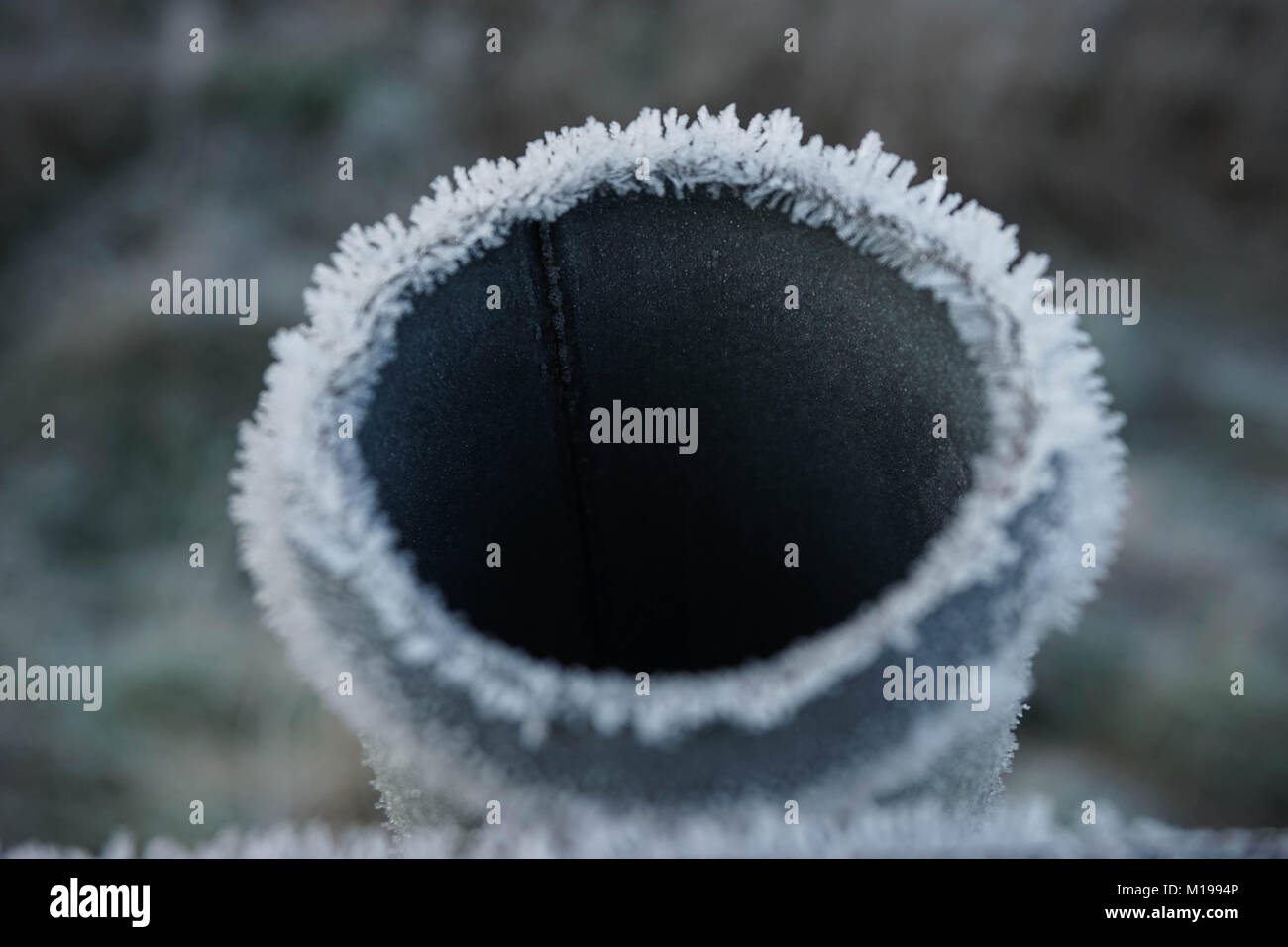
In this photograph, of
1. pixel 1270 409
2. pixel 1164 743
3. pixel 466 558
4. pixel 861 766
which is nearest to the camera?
pixel 861 766

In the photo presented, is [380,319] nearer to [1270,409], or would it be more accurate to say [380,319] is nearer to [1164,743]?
[1164,743]

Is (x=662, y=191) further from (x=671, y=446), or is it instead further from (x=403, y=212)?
(x=403, y=212)

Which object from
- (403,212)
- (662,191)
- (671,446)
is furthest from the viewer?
(403,212)

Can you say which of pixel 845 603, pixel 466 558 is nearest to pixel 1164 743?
pixel 845 603

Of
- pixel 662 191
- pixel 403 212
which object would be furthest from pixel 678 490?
pixel 403 212

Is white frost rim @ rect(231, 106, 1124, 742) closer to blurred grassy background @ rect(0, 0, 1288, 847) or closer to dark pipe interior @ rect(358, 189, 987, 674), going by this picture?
dark pipe interior @ rect(358, 189, 987, 674)

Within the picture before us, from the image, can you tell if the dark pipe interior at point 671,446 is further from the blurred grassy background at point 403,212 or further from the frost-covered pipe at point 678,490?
the blurred grassy background at point 403,212
